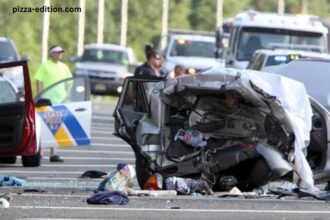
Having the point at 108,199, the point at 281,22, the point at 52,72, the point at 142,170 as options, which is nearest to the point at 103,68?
the point at 281,22

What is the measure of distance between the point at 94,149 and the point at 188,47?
14.2 metres

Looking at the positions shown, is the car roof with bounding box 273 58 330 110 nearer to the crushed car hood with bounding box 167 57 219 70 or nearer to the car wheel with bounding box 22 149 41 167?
the car wheel with bounding box 22 149 41 167

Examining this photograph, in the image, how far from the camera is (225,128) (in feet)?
48.7

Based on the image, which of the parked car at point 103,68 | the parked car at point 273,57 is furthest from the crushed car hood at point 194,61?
the parked car at point 273,57

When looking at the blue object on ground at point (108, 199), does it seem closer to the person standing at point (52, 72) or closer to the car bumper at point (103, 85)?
the person standing at point (52, 72)

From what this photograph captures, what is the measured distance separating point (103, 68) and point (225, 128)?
2769 cm

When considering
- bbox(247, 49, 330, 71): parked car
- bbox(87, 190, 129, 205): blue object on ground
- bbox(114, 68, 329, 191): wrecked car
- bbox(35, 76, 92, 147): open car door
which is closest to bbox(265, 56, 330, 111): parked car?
bbox(114, 68, 329, 191): wrecked car

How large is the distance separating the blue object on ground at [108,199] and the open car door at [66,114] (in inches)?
267

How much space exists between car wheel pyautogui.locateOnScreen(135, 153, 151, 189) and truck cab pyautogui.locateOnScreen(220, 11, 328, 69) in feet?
47.2

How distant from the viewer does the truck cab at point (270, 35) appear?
29.4 m

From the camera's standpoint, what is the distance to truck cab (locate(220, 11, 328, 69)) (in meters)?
29.4

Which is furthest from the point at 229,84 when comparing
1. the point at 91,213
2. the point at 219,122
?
the point at 91,213

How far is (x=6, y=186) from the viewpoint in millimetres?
15148

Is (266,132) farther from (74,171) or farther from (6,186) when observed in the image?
(74,171)
